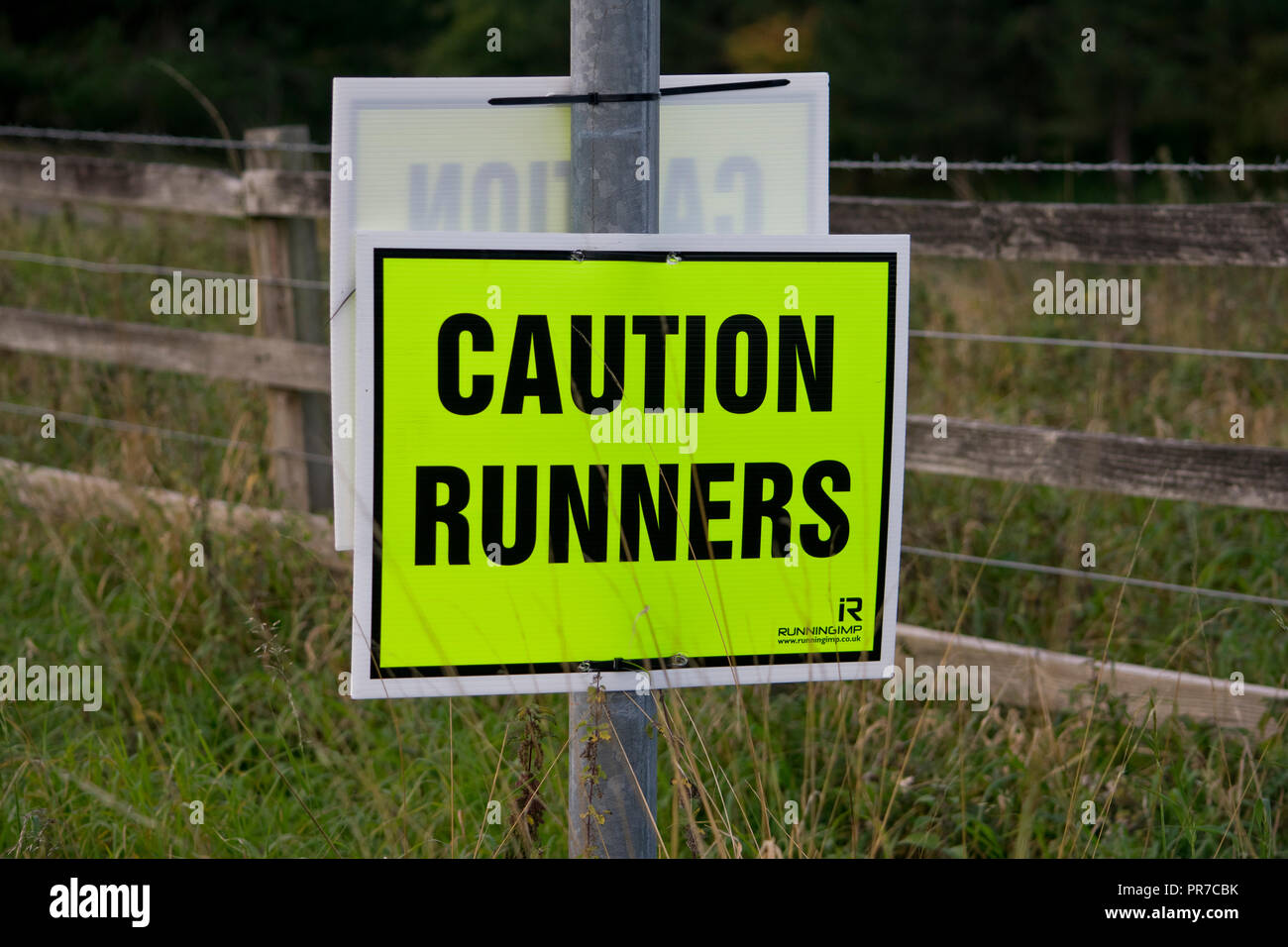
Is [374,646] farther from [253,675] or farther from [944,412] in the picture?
[944,412]

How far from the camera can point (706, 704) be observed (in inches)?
126

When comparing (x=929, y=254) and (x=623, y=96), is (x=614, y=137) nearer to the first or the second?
(x=623, y=96)

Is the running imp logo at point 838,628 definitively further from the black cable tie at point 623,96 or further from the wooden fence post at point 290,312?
the wooden fence post at point 290,312

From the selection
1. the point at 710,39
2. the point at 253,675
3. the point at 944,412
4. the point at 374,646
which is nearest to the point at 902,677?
the point at 253,675

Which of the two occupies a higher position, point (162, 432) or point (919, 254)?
point (919, 254)

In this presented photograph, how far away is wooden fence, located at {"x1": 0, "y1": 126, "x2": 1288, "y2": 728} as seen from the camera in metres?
3.42

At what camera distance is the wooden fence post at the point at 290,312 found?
4602mm

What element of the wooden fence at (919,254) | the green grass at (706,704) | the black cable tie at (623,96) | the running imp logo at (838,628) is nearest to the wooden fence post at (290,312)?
the wooden fence at (919,254)

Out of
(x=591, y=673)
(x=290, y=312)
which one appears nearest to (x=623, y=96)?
(x=591, y=673)

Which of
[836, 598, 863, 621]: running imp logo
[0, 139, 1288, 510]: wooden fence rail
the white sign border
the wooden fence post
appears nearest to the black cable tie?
the white sign border

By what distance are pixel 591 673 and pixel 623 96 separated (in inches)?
26.2

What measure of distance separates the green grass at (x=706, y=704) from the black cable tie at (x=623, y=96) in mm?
767

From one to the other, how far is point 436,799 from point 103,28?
30.9 m

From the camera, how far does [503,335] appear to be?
1.50 m
